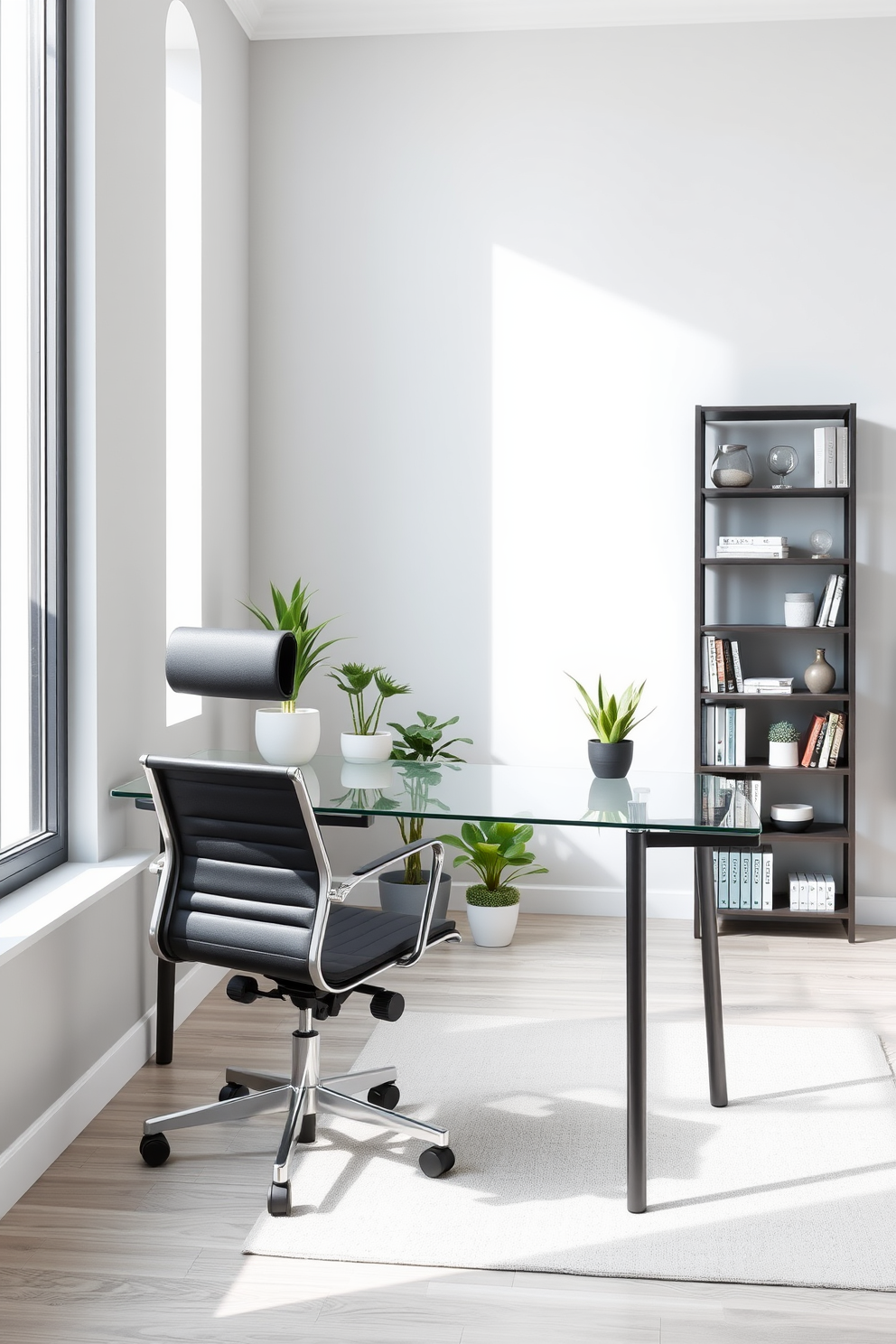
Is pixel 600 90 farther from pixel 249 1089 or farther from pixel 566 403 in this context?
pixel 249 1089

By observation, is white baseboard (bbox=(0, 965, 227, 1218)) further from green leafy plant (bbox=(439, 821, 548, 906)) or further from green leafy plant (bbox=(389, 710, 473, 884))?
green leafy plant (bbox=(439, 821, 548, 906))

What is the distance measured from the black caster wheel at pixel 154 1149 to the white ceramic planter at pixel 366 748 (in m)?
1.05

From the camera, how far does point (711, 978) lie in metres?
2.73

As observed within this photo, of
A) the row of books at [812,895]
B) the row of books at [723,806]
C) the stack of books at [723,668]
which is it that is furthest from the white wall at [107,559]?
the row of books at [812,895]

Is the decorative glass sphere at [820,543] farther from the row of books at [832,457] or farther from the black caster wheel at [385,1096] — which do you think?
the black caster wheel at [385,1096]

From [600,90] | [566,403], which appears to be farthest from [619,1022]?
[600,90]

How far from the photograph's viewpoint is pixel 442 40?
14.6 feet

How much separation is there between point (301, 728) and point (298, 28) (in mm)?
2895

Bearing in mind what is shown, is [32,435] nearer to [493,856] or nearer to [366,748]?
[366,748]

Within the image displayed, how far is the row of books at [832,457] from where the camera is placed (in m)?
4.16

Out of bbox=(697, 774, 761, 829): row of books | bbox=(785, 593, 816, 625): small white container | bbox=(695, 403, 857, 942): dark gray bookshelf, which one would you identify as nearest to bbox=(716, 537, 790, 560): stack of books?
bbox=(695, 403, 857, 942): dark gray bookshelf

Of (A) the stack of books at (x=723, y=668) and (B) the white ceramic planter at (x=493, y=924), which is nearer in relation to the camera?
(B) the white ceramic planter at (x=493, y=924)

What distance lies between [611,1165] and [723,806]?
0.82 meters

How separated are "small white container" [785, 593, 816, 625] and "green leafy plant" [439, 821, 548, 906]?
1209 millimetres
